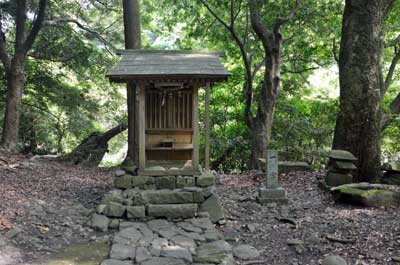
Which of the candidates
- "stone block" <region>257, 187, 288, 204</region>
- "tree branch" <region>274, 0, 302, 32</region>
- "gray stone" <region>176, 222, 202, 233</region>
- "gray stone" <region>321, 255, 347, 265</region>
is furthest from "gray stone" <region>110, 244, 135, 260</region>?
"tree branch" <region>274, 0, 302, 32</region>

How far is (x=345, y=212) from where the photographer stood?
7.27m

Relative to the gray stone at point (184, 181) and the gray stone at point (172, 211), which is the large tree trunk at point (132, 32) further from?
the gray stone at point (172, 211)

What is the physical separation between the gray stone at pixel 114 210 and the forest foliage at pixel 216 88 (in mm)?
7730

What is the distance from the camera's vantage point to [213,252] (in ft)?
19.5

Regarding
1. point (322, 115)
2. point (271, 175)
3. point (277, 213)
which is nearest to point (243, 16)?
point (322, 115)

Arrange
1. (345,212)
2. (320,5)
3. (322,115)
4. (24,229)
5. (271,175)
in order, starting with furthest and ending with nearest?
(322,115), (320,5), (271,175), (345,212), (24,229)

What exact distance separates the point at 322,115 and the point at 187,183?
28.0 ft

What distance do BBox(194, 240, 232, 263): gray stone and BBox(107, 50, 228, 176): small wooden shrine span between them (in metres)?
2.37

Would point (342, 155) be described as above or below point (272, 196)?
above

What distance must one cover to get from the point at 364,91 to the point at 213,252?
548 cm

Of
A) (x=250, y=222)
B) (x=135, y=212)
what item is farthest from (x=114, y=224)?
(x=250, y=222)

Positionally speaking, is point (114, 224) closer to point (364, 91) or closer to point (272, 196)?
point (272, 196)

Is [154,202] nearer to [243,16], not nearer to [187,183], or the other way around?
[187,183]

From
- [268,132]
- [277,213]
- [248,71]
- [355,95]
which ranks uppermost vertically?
[248,71]
